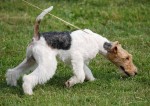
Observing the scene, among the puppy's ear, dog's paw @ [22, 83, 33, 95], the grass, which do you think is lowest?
the grass

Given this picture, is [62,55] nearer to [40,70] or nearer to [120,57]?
[40,70]

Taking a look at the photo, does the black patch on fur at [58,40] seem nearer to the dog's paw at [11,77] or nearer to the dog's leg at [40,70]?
the dog's leg at [40,70]

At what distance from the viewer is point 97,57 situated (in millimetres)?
10977

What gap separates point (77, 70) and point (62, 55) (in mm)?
376

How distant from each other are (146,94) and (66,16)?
711 centimetres

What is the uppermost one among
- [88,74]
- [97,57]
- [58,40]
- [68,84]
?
[58,40]

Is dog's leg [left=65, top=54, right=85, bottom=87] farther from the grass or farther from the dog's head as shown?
the dog's head

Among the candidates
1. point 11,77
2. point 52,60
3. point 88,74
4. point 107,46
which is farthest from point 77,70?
point 11,77

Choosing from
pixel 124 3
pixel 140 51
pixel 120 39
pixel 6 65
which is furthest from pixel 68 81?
pixel 124 3

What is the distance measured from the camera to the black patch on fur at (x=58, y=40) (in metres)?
8.51

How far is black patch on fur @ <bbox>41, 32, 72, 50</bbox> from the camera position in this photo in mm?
8515

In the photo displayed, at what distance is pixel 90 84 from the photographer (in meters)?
8.95

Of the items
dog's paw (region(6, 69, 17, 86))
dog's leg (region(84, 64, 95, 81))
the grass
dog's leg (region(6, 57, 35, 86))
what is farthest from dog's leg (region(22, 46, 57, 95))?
dog's leg (region(84, 64, 95, 81))

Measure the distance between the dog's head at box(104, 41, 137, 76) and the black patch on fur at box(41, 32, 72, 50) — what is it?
83 centimetres
